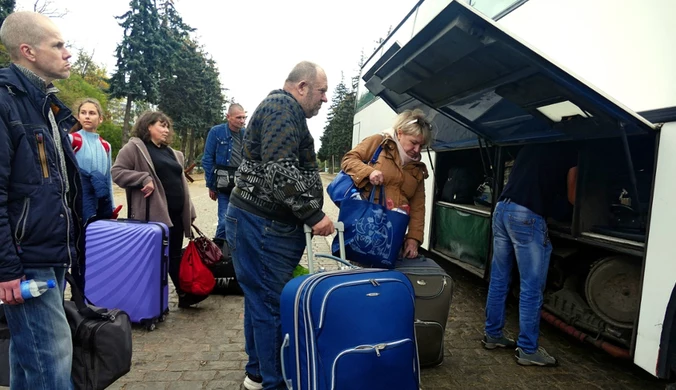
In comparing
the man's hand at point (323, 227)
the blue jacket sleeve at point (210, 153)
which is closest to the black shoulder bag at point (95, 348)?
the man's hand at point (323, 227)

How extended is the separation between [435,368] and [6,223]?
9.50 feet

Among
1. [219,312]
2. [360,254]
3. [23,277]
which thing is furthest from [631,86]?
[219,312]

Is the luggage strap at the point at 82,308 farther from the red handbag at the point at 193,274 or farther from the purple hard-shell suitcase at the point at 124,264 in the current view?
the red handbag at the point at 193,274

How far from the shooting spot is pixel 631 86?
281 cm

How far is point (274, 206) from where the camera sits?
2451 mm

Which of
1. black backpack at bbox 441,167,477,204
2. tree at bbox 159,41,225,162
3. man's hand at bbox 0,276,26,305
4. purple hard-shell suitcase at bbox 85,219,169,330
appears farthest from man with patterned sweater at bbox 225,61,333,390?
tree at bbox 159,41,225,162

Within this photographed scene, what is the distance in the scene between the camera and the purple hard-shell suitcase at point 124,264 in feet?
12.4

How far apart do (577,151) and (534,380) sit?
5.85 feet

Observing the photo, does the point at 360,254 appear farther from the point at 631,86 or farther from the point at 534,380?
the point at 631,86

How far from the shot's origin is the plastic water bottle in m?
1.76

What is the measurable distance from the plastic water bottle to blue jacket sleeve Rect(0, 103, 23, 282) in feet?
0.16

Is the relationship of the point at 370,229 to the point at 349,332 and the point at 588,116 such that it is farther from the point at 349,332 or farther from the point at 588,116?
the point at 588,116

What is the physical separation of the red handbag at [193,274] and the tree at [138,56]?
27169mm

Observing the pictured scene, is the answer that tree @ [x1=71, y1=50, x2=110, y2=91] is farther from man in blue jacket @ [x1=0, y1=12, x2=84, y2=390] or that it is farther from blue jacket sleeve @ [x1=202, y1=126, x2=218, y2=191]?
man in blue jacket @ [x1=0, y1=12, x2=84, y2=390]
